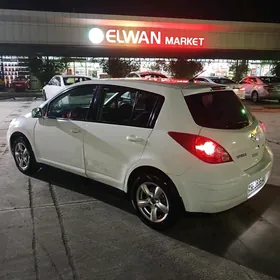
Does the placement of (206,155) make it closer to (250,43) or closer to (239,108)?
(239,108)

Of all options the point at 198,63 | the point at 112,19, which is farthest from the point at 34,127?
the point at 198,63

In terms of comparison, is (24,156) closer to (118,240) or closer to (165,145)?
(118,240)

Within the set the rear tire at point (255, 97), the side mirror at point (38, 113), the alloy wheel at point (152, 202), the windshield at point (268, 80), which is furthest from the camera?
the rear tire at point (255, 97)

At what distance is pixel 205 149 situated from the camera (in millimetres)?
3322

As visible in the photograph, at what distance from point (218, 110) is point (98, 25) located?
52.6ft

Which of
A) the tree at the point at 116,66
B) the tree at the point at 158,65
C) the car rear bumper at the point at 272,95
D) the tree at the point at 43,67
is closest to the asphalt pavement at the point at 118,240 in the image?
the car rear bumper at the point at 272,95

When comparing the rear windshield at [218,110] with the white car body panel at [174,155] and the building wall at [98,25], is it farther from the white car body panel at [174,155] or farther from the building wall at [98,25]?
the building wall at [98,25]

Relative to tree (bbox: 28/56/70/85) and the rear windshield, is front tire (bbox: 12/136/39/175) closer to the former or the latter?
the rear windshield

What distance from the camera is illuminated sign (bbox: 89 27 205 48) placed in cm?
1831

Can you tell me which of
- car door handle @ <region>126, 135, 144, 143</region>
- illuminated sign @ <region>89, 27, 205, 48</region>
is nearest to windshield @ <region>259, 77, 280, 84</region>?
illuminated sign @ <region>89, 27, 205, 48</region>

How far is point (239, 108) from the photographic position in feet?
13.3

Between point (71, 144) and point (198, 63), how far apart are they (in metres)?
31.5

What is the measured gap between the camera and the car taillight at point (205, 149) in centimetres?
332

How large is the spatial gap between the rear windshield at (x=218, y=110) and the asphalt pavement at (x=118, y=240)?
1.04m
